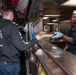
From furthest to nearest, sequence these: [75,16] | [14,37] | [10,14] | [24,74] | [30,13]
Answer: [30,13] → [24,74] → [75,16] → [10,14] → [14,37]

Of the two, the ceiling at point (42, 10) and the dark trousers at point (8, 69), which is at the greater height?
the ceiling at point (42, 10)

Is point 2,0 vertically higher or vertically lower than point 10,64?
higher

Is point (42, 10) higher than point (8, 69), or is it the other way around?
point (42, 10)

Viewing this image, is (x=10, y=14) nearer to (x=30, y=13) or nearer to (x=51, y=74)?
(x=51, y=74)

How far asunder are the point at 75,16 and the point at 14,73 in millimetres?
1517

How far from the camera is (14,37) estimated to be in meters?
2.40

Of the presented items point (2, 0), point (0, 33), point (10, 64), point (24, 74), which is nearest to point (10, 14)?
point (0, 33)

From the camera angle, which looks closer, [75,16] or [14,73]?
[14,73]

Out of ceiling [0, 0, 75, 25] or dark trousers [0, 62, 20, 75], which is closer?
dark trousers [0, 62, 20, 75]

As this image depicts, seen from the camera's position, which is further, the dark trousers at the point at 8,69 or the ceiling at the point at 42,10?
the ceiling at the point at 42,10

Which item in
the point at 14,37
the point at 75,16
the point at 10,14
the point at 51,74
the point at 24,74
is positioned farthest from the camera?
the point at 24,74

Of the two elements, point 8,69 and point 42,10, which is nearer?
point 8,69

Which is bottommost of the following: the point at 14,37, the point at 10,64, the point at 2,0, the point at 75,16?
the point at 10,64

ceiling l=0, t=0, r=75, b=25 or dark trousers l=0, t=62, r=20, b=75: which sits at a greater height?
ceiling l=0, t=0, r=75, b=25
